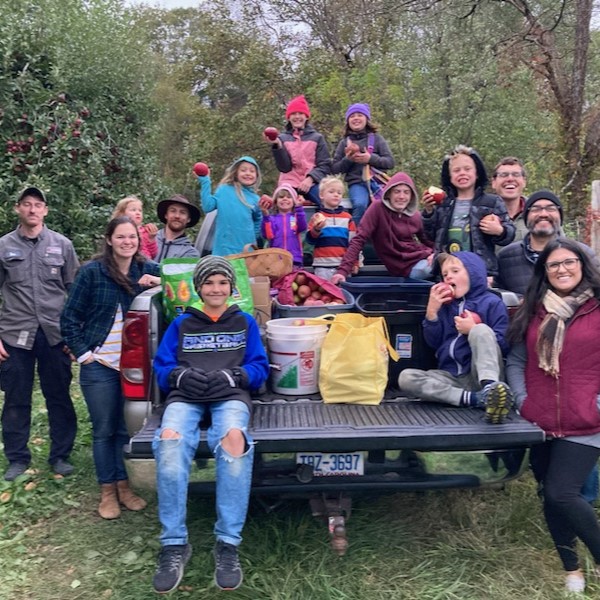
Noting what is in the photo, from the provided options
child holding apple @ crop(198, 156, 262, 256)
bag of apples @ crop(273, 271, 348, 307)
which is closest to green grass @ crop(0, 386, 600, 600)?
bag of apples @ crop(273, 271, 348, 307)

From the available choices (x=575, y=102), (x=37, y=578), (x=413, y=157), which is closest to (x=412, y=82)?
(x=413, y=157)

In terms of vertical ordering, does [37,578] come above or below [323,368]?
below

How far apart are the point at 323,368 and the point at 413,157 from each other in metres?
9.44

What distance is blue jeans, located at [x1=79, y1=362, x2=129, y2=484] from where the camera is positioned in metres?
4.01

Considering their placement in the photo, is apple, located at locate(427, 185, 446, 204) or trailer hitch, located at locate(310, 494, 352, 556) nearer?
trailer hitch, located at locate(310, 494, 352, 556)

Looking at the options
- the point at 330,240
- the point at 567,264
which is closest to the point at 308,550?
the point at 567,264

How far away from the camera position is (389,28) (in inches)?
634

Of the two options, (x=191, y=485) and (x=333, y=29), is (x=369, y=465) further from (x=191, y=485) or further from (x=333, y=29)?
(x=333, y=29)

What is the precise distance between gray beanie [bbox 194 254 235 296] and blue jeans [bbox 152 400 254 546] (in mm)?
826

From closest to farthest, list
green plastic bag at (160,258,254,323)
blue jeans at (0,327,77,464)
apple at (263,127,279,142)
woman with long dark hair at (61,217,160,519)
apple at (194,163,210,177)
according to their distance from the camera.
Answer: green plastic bag at (160,258,254,323) → woman with long dark hair at (61,217,160,519) → blue jeans at (0,327,77,464) → apple at (194,163,210,177) → apple at (263,127,279,142)

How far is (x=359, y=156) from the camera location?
6.60m

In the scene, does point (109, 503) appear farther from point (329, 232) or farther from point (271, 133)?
point (271, 133)

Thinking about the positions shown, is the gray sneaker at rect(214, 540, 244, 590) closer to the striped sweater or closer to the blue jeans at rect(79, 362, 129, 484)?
the blue jeans at rect(79, 362, 129, 484)

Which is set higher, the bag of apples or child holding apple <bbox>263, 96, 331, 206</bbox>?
child holding apple <bbox>263, 96, 331, 206</bbox>
